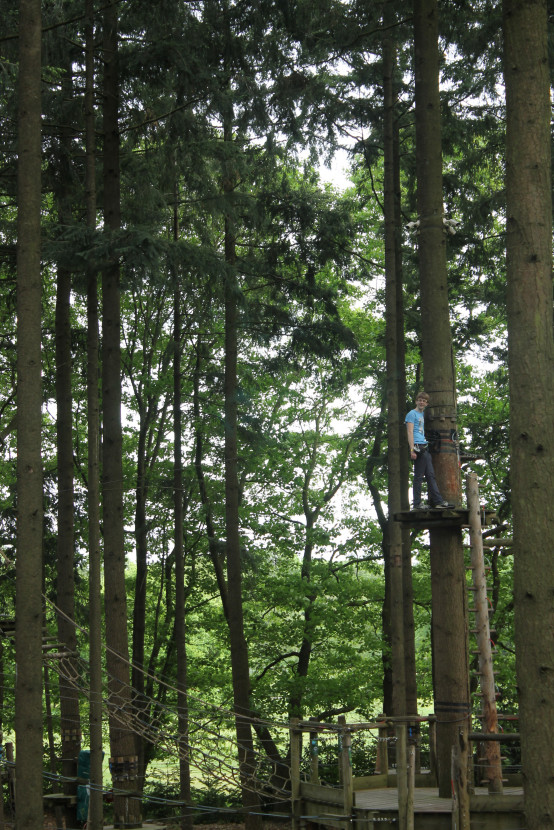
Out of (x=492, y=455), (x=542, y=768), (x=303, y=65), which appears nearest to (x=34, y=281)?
(x=542, y=768)

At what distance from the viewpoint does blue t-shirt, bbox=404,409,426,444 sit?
398 inches

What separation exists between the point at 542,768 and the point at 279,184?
15037mm

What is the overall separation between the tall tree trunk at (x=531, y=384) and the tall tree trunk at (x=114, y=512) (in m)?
6.80

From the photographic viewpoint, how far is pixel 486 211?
17047mm

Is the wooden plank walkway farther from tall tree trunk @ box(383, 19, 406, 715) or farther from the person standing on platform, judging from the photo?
tall tree trunk @ box(383, 19, 406, 715)

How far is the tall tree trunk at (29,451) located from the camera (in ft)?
28.7

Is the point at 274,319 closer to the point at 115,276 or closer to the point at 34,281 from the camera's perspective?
the point at 115,276

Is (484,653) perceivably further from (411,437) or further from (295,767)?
(295,767)

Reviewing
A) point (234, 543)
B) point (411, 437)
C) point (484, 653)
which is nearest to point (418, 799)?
point (484, 653)

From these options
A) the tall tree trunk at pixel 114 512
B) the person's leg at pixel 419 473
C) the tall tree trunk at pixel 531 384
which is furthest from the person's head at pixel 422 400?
the tall tree trunk at pixel 114 512

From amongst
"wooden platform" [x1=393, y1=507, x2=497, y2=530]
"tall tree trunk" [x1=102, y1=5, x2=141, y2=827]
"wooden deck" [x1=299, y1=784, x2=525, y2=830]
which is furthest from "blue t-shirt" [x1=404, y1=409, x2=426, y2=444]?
"tall tree trunk" [x1=102, y1=5, x2=141, y2=827]

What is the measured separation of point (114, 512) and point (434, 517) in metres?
5.23

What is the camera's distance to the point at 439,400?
32.6 ft

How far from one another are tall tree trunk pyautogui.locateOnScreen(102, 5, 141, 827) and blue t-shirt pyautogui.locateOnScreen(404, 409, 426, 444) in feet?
15.6
